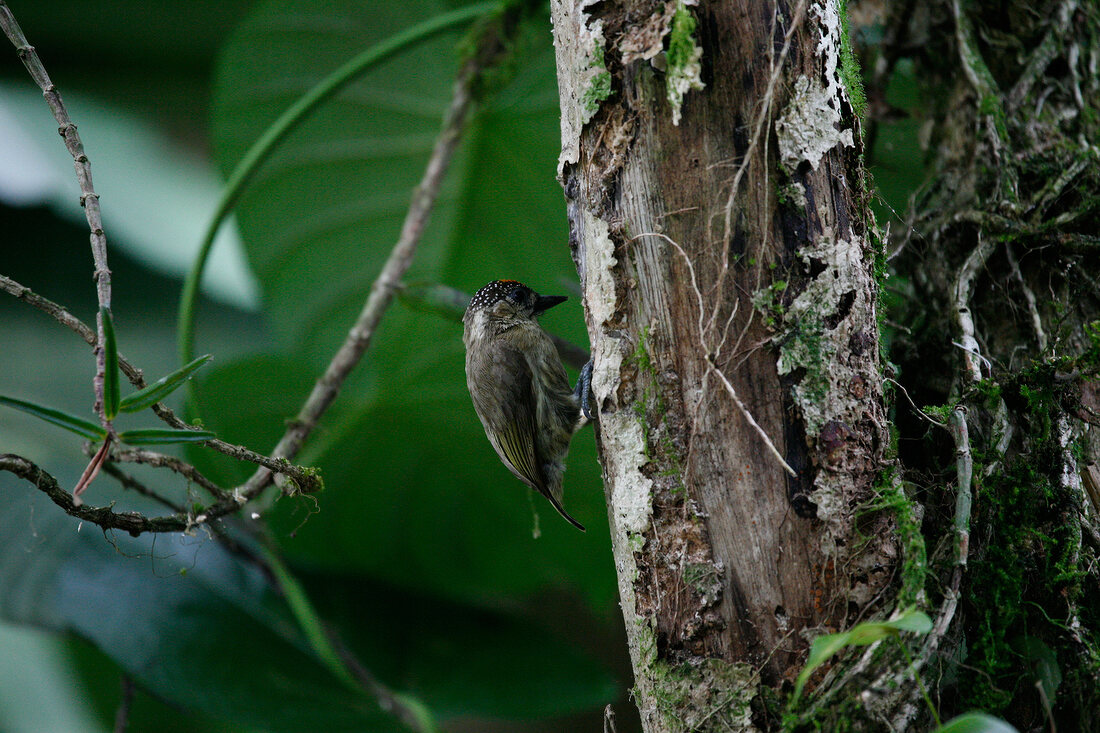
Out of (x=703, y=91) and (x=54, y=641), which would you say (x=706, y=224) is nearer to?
(x=703, y=91)

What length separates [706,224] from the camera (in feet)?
3.14

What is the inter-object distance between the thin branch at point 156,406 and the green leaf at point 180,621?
0.79m

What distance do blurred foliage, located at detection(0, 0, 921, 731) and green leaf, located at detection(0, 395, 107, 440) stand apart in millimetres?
1182

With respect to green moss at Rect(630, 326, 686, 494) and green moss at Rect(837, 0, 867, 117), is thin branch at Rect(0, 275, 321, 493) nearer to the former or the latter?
green moss at Rect(630, 326, 686, 494)

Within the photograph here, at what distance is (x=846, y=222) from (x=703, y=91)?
0.80 feet

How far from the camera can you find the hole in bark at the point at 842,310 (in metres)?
0.96

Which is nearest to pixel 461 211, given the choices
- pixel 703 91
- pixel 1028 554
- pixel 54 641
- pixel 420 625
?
pixel 420 625

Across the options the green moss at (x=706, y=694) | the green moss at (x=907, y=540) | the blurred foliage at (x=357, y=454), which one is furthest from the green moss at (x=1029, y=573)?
the blurred foliage at (x=357, y=454)

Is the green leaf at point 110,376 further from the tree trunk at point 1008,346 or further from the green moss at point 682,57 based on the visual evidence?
the tree trunk at point 1008,346

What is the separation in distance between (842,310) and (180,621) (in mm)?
1774

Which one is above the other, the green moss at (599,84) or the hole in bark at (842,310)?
the green moss at (599,84)

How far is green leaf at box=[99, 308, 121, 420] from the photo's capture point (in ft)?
2.53

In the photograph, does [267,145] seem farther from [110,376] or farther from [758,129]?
[758,129]

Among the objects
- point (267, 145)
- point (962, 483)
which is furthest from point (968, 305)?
point (267, 145)
